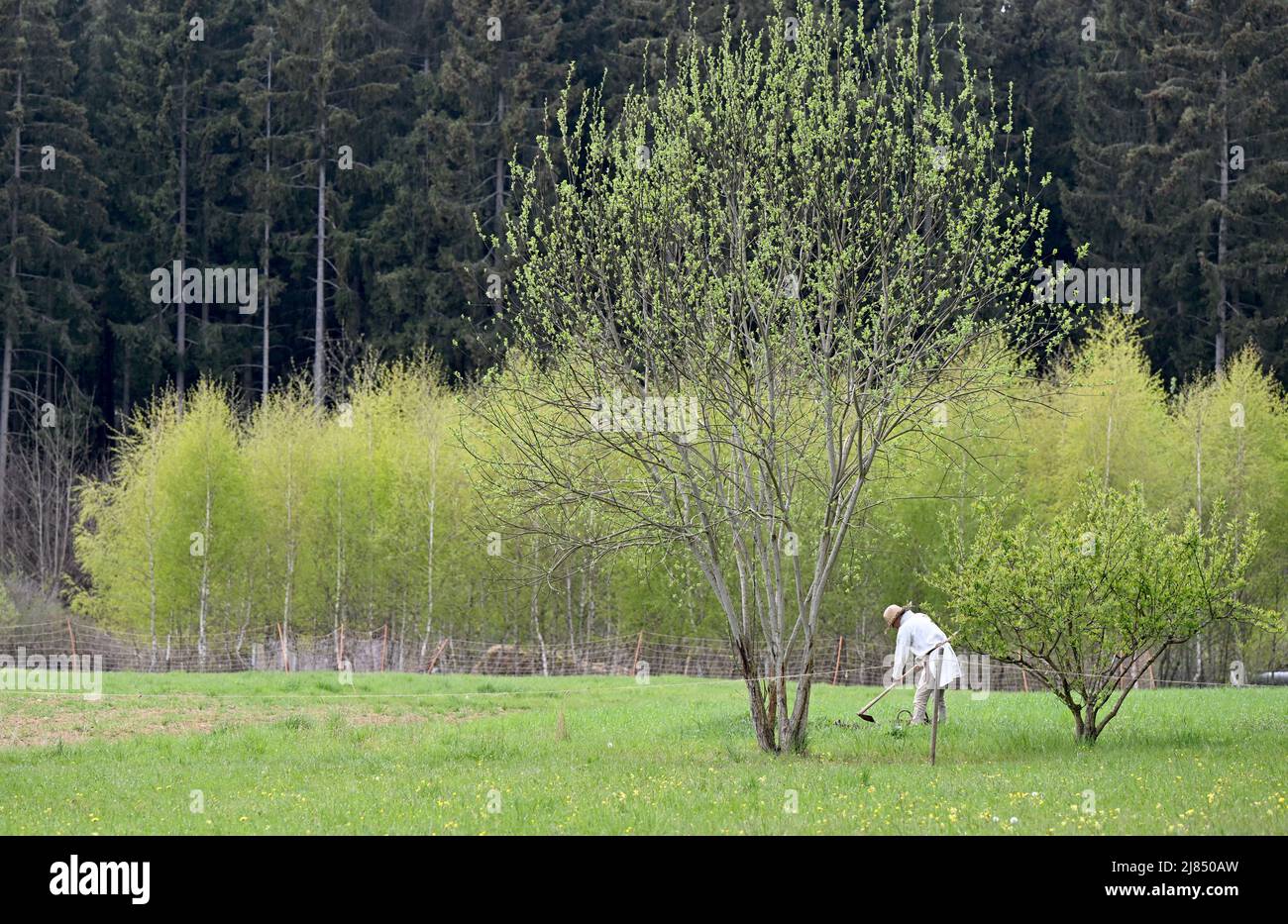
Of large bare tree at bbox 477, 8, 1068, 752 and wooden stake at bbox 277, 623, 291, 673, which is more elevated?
large bare tree at bbox 477, 8, 1068, 752

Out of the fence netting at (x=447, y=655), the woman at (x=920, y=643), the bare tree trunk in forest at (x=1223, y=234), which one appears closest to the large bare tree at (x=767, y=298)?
the woman at (x=920, y=643)

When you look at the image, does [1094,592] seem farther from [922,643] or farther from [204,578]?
[204,578]

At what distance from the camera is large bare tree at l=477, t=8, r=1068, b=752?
16.3m

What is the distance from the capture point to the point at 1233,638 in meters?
36.3

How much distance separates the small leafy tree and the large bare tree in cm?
172

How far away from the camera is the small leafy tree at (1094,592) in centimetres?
1603

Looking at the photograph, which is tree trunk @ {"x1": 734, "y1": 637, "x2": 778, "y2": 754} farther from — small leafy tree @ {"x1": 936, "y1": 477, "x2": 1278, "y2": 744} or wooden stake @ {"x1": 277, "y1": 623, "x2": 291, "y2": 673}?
wooden stake @ {"x1": 277, "y1": 623, "x2": 291, "y2": 673}

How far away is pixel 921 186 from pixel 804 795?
740 cm

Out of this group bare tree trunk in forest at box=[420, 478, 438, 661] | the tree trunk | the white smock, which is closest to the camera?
the tree trunk

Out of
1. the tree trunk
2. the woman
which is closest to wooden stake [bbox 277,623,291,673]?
the tree trunk

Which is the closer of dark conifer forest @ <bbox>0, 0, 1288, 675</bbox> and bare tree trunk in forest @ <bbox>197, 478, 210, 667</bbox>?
bare tree trunk in forest @ <bbox>197, 478, 210, 667</bbox>

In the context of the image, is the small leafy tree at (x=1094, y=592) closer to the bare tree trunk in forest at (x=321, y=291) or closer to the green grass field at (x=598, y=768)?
the green grass field at (x=598, y=768)

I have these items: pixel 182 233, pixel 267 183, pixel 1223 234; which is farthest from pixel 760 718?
pixel 182 233

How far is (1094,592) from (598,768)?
18.8ft
